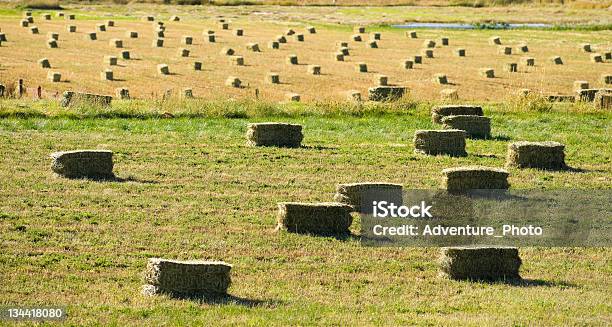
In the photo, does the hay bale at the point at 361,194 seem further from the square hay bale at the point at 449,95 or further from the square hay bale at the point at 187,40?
the square hay bale at the point at 187,40

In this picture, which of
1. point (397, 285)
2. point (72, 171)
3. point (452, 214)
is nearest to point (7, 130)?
point (72, 171)

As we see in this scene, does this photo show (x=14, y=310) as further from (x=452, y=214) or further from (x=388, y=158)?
(x=388, y=158)

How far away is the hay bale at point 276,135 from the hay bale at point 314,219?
29.7ft

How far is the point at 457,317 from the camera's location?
1531cm

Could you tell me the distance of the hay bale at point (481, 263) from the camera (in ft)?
56.6

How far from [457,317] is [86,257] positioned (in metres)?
5.67

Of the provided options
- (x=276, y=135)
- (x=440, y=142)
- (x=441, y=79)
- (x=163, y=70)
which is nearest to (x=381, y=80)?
(x=441, y=79)

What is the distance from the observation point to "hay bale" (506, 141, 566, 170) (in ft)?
87.8

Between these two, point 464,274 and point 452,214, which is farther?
point 452,214

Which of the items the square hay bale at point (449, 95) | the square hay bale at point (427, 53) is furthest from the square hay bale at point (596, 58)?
the square hay bale at point (449, 95)

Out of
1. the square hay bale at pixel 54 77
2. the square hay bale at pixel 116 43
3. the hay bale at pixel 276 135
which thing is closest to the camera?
the hay bale at pixel 276 135

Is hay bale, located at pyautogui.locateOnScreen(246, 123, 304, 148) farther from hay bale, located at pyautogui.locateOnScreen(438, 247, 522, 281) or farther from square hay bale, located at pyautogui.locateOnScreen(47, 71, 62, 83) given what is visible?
square hay bale, located at pyautogui.locateOnScreen(47, 71, 62, 83)

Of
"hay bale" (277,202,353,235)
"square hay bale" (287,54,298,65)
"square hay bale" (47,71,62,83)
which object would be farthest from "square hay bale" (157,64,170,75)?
"hay bale" (277,202,353,235)

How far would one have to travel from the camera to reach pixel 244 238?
767 inches
